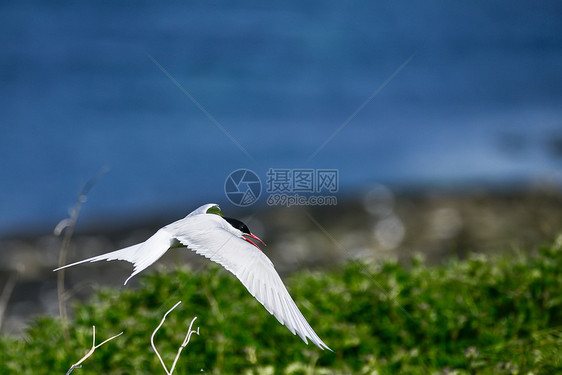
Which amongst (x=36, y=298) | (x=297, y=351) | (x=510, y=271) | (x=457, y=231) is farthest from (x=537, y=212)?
(x=36, y=298)

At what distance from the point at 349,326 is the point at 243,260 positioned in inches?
87.9

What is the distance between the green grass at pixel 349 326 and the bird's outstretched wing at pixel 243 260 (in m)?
1.74

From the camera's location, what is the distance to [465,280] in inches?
140

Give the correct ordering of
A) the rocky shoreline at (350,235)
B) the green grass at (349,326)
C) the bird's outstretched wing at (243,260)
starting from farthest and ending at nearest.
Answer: the rocky shoreline at (350,235)
the green grass at (349,326)
the bird's outstretched wing at (243,260)

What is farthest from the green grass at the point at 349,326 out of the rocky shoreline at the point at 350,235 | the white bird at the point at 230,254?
the rocky shoreline at the point at 350,235

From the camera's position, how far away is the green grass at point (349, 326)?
9.78 ft

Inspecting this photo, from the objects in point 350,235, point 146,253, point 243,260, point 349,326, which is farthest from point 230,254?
point 350,235

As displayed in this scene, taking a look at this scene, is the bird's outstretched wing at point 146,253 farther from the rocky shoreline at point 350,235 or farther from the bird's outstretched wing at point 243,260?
the rocky shoreline at point 350,235

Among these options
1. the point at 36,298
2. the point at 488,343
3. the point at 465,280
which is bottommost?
the point at 36,298

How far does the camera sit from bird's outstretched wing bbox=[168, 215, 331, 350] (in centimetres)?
116

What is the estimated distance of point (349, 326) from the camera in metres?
3.34

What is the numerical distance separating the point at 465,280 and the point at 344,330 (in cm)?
82

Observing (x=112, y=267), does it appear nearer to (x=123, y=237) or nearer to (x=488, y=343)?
(x=123, y=237)

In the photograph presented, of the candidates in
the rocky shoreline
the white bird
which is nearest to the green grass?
the white bird
